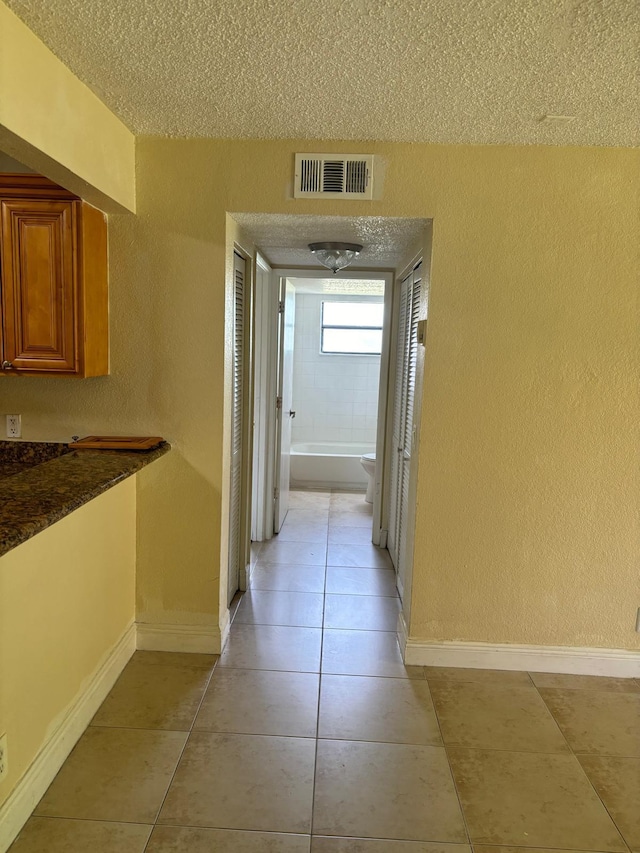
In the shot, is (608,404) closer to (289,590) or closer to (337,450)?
(289,590)

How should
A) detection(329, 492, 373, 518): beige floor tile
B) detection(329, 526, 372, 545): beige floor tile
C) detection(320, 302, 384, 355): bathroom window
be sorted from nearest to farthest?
detection(329, 526, 372, 545): beige floor tile, detection(329, 492, 373, 518): beige floor tile, detection(320, 302, 384, 355): bathroom window

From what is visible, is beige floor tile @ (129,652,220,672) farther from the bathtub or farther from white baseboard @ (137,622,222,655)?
the bathtub

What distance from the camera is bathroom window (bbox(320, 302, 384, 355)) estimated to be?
22.2 feet

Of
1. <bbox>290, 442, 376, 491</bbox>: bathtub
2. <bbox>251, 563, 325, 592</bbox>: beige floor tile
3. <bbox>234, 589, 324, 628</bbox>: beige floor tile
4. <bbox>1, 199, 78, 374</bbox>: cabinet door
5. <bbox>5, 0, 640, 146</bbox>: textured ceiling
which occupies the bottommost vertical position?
<bbox>234, 589, 324, 628</bbox>: beige floor tile

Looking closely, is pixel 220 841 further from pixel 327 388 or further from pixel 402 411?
pixel 327 388

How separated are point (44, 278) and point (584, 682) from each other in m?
2.88

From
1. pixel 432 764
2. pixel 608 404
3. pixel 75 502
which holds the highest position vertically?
pixel 608 404

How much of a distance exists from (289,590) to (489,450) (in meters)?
1.55

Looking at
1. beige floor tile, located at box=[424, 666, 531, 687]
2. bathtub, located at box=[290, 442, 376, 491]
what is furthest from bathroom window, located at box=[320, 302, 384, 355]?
beige floor tile, located at box=[424, 666, 531, 687]

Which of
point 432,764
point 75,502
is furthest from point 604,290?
point 75,502

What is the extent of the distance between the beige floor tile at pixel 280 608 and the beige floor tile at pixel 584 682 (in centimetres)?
109

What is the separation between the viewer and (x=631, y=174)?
249 centimetres

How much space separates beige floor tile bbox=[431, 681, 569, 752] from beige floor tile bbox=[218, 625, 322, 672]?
1.97 feet

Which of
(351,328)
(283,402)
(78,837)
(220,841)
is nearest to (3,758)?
(78,837)
